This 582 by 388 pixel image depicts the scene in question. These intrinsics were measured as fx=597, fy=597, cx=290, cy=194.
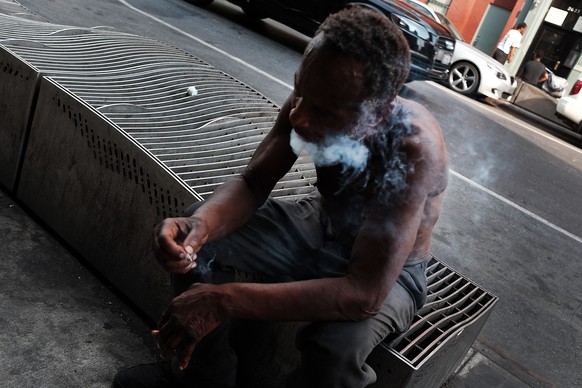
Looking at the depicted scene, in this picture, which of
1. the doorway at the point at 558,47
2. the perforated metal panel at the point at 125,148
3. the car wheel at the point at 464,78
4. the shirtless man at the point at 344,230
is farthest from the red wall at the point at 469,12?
the shirtless man at the point at 344,230

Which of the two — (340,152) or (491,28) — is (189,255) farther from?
(491,28)

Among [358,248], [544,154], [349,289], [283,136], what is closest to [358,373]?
[349,289]

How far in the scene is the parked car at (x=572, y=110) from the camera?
12656mm

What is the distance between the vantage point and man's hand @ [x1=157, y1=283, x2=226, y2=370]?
1778 mm

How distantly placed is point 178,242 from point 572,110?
41.9 feet

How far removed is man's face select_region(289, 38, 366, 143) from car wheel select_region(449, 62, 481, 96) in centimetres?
1151

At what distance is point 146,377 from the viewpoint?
2160 millimetres

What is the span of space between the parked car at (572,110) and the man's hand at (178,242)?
12525mm

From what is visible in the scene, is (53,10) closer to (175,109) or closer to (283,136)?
(175,109)

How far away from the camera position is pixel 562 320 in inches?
168

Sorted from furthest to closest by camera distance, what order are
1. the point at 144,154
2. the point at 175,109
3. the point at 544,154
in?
the point at 544,154
the point at 175,109
the point at 144,154

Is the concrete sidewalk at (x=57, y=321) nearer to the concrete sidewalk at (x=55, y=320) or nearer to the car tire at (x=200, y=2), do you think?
the concrete sidewalk at (x=55, y=320)

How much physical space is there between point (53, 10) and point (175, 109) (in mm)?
5255

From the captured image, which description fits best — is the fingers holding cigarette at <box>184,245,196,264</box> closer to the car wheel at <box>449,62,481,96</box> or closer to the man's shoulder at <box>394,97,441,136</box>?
the man's shoulder at <box>394,97,441,136</box>
